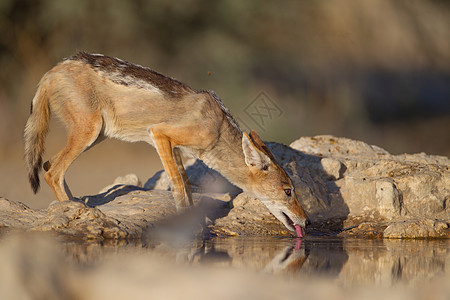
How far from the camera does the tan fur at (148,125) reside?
28.2 ft

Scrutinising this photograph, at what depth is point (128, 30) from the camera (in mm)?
22812

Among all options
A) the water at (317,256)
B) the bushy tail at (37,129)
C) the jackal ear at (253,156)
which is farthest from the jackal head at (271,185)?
the bushy tail at (37,129)

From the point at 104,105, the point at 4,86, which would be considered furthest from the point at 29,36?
the point at 104,105

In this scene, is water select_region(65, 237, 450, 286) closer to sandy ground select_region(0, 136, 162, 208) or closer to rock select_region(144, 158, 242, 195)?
rock select_region(144, 158, 242, 195)

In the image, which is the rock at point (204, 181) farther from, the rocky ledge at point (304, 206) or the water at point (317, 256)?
the water at point (317, 256)

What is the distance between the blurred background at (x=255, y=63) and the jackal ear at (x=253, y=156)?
8616 mm

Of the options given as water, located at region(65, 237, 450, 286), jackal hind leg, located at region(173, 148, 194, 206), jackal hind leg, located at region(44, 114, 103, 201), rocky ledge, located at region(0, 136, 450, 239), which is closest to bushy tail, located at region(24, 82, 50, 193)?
jackal hind leg, located at region(44, 114, 103, 201)

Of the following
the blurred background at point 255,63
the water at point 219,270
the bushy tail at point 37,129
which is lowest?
the water at point 219,270

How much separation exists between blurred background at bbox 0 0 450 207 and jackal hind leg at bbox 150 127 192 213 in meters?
8.45

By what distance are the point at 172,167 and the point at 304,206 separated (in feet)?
6.50

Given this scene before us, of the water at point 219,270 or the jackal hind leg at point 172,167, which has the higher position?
the jackal hind leg at point 172,167

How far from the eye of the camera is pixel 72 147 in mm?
8633

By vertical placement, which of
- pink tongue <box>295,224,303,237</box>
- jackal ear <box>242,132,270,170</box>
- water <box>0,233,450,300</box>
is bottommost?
water <box>0,233,450,300</box>

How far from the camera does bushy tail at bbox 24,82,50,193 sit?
9102mm
